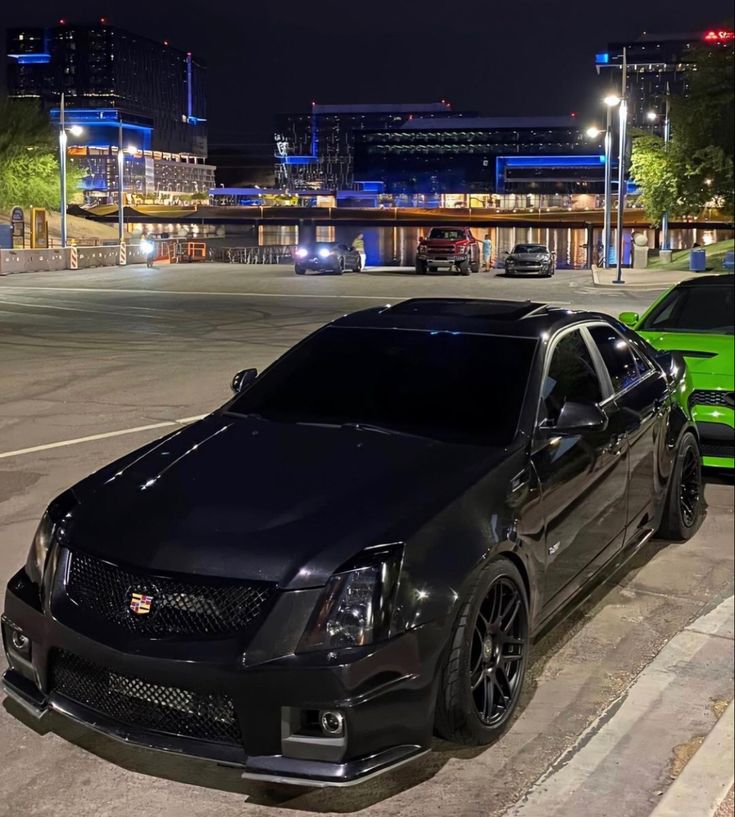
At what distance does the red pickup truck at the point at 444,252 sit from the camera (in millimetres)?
42000

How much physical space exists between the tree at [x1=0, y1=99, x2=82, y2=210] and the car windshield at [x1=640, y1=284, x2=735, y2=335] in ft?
242

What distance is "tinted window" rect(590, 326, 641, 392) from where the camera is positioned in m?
5.92

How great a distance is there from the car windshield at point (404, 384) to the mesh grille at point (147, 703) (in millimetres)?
1610

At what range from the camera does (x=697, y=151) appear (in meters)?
43.0

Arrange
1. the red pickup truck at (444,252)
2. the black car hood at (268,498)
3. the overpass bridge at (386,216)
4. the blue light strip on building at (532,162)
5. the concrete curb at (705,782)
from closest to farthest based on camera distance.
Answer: the concrete curb at (705,782) < the black car hood at (268,498) < the red pickup truck at (444,252) < the overpass bridge at (386,216) < the blue light strip on building at (532,162)

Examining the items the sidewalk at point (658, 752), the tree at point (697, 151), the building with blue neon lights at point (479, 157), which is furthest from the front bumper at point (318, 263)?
the building with blue neon lights at point (479, 157)

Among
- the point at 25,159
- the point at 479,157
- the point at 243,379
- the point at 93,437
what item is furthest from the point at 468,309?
the point at 479,157

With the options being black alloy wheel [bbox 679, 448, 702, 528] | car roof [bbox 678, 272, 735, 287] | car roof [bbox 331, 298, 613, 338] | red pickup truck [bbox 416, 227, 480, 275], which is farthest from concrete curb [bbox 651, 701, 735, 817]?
red pickup truck [bbox 416, 227, 480, 275]

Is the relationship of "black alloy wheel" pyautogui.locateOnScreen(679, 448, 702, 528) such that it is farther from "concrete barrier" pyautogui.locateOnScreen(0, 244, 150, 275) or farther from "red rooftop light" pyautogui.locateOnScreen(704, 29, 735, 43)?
"concrete barrier" pyautogui.locateOnScreen(0, 244, 150, 275)

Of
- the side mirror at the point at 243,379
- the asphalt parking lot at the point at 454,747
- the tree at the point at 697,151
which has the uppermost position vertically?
the tree at the point at 697,151

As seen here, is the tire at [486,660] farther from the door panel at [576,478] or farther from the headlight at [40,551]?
the headlight at [40,551]

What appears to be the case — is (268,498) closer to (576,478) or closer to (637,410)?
(576,478)

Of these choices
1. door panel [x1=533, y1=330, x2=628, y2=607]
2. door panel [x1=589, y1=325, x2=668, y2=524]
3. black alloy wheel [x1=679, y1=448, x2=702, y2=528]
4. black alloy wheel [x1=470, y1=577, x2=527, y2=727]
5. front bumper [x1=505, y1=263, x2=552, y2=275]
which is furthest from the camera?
front bumper [x1=505, y1=263, x2=552, y2=275]

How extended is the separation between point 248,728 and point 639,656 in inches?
87.2
